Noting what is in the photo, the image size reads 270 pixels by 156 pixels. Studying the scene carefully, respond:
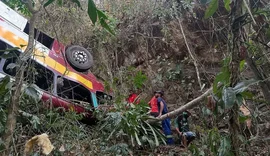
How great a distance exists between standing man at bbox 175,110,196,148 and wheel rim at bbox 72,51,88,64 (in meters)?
2.21

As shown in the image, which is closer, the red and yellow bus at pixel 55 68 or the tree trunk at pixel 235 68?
the tree trunk at pixel 235 68

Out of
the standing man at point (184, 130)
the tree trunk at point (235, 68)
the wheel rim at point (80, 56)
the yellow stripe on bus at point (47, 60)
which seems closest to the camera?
the tree trunk at point (235, 68)

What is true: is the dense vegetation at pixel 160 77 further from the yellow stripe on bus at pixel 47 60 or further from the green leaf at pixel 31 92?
the yellow stripe on bus at pixel 47 60

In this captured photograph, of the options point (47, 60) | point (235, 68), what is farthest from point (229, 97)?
point (47, 60)

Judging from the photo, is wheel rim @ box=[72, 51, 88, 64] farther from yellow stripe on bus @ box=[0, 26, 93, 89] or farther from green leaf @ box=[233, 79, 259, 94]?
green leaf @ box=[233, 79, 259, 94]

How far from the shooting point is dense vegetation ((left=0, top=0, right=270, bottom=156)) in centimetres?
218

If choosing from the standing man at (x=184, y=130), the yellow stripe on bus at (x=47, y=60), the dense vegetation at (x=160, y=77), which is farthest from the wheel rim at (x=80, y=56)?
the standing man at (x=184, y=130)

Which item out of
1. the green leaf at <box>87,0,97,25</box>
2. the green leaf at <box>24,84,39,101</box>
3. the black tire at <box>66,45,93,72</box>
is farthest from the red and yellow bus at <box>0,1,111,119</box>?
the green leaf at <box>87,0,97,25</box>

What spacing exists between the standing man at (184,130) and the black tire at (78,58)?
210 cm

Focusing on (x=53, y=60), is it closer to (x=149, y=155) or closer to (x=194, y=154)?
(x=149, y=155)

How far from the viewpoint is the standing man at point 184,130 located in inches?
213

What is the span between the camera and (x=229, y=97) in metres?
2.04

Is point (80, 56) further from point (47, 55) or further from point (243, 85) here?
point (243, 85)

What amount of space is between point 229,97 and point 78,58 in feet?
15.9
